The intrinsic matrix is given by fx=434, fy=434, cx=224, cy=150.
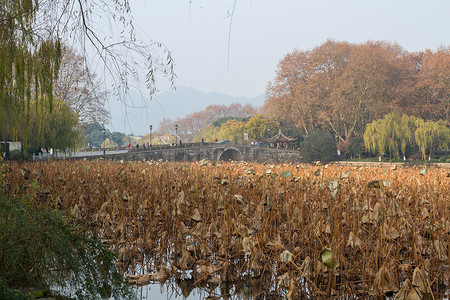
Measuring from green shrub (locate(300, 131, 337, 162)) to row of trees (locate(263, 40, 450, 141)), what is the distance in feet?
11.0

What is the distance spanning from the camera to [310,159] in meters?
35.5

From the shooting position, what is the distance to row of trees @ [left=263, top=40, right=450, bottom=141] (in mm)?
36156

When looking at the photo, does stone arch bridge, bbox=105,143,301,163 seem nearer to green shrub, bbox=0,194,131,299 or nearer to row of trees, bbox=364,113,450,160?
row of trees, bbox=364,113,450,160

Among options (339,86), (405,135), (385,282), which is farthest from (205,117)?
(385,282)

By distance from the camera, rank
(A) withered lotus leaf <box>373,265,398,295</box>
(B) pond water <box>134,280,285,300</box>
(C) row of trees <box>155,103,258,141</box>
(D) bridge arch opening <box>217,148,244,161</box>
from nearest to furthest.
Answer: (A) withered lotus leaf <box>373,265,398,295</box>
(B) pond water <box>134,280,285,300</box>
(D) bridge arch opening <box>217,148,244,161</box>
(C) row of trees <box>155,103,258,141</box>

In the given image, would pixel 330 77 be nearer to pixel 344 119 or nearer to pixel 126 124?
pixel 344 119

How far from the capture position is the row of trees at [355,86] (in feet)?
119

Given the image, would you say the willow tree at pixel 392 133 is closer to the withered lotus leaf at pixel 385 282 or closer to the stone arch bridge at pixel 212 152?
the stone arch bridge at pixel 212 152

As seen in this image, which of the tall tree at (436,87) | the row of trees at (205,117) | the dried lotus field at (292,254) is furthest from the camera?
the row of trees at (205,117)

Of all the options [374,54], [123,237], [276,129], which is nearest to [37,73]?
[123,237]

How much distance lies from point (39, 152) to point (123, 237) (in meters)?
22.4

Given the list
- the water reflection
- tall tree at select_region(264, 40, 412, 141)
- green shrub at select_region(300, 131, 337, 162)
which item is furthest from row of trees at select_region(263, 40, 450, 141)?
the water reflection

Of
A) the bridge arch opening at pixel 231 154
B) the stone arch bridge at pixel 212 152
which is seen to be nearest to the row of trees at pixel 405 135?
the stone arch bridge at pixel 212 152

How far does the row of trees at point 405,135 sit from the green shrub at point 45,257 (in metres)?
31.1
